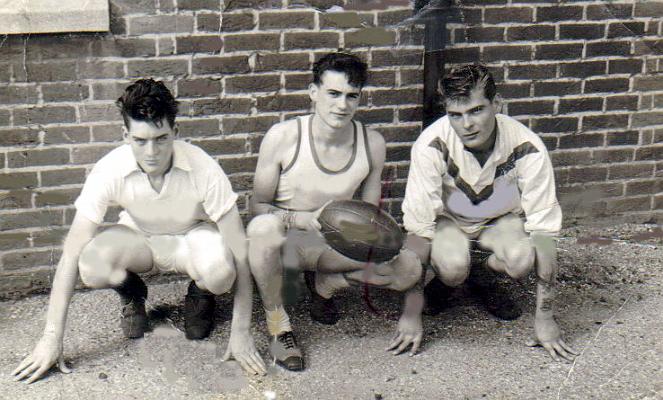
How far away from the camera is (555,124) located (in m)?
4.86

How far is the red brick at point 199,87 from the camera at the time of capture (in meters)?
4.29

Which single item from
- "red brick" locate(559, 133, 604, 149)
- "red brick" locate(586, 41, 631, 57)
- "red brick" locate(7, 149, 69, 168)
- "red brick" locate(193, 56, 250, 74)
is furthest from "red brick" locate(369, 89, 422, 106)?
"red brick" locate(7, 149, 69, 168)

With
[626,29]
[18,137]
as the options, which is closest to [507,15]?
[626,29]

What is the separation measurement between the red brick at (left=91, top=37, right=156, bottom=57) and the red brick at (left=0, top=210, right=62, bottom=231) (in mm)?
825

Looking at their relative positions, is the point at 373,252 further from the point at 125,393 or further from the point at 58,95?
the point at 58,95

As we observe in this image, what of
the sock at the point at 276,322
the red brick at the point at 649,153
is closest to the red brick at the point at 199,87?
the sock at the point at 276,322

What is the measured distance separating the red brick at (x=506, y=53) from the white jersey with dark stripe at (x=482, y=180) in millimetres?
723

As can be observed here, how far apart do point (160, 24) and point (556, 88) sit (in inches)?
85.3

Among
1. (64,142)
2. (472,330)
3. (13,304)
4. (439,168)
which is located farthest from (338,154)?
(13,304)

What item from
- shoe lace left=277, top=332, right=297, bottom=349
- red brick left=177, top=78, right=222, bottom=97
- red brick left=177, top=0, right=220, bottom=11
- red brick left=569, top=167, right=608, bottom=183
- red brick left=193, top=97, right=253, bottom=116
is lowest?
shoe lace left=277, top=332, right=297, bottom=349

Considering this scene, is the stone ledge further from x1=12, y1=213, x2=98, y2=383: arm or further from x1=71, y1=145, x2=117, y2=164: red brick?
x1=12, y1=213, x2=98, y2=383: arm

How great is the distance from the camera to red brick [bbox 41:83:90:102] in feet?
13.6

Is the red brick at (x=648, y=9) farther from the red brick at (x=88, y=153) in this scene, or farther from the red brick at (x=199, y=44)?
the red brick at (x=88, y=153)

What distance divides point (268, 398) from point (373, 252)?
30.9 inches
